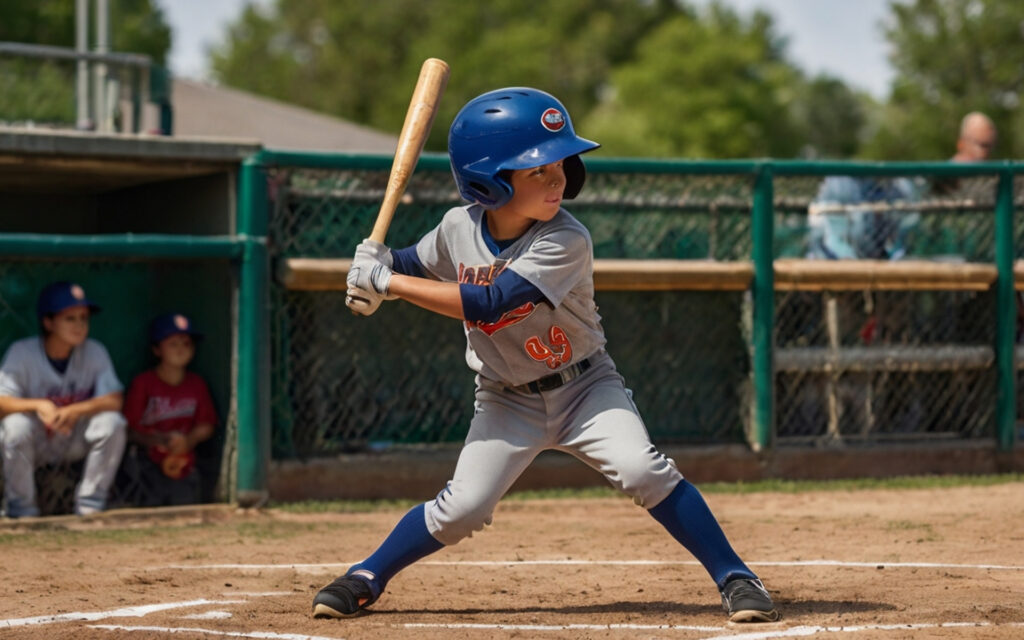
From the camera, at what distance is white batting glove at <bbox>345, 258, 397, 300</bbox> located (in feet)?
13.2

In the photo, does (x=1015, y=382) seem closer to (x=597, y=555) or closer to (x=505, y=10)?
(x=597, y=555)

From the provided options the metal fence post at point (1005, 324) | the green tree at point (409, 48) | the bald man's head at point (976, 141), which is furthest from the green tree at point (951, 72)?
the metal fence post at point (1005, 324)

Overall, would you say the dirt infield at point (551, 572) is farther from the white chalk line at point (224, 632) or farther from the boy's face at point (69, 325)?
the boy's face at point (69, 325)

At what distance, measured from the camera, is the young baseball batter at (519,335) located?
4070mm

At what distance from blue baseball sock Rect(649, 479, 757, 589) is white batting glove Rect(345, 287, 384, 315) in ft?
3.30

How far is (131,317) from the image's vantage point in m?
7.27

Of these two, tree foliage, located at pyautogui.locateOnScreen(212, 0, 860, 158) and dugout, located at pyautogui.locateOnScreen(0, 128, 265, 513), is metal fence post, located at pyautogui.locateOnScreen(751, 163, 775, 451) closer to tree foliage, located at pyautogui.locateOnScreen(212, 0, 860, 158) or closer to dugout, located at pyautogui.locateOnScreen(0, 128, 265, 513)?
dugout, located at pyautogui.locateOnScreen(0, 128, 265, 513)

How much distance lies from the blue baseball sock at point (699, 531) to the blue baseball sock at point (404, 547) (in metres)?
0.68

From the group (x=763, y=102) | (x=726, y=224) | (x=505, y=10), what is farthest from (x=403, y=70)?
(x=726, y=224)

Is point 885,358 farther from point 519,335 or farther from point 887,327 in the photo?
point 519,335

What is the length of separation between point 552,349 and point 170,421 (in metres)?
3.19

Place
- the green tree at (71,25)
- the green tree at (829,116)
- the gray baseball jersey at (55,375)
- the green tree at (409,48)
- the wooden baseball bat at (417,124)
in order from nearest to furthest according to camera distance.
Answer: the wooden baseball bat at (417,124) < the gray baseball jersey at (55,375) < the green tree at (71,25) < the green tree at (409,48) < the green tree at (829,116)

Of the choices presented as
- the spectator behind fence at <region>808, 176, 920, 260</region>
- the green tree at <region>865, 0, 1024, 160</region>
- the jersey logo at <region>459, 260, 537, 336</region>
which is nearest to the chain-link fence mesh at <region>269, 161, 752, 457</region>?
the spectator behind fence at <region>808, 176, 920, 260</region>

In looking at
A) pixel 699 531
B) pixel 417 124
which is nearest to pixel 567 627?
pixel 699 531
